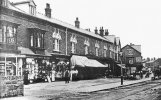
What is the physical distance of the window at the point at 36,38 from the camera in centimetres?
2602

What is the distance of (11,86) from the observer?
46.3ft

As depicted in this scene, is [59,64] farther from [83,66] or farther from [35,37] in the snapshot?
[35,37]

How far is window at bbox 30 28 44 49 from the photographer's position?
2602 cm

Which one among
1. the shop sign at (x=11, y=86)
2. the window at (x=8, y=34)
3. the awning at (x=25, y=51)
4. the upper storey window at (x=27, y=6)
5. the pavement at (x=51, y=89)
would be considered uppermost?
the upper storey window at (x=27, y=6)

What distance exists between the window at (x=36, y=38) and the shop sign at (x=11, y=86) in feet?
38.1

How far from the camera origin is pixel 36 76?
26031mm

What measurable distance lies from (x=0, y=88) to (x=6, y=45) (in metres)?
8.95

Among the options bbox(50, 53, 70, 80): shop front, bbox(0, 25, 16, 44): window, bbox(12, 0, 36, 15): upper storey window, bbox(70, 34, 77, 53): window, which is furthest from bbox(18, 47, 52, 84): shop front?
bbox(70, 34, 77, 53): window

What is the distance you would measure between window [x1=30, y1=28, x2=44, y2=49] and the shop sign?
11624 millimetres

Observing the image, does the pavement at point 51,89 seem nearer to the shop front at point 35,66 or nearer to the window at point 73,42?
the shop front at point 35,66

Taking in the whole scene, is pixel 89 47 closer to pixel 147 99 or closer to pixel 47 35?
pixel 47 35

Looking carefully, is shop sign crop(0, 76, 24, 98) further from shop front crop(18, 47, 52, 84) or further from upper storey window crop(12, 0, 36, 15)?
upper storey window crop(12, 0, 36, 15)

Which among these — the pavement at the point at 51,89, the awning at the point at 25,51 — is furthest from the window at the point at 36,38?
the pavement at the point at 51,89

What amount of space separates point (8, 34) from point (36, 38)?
463 cm
